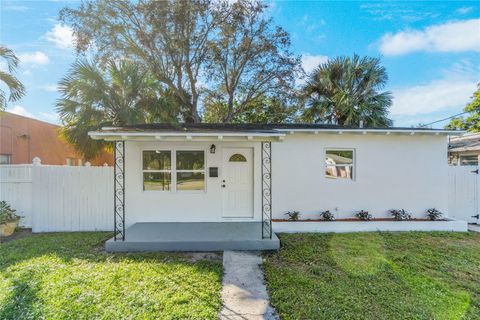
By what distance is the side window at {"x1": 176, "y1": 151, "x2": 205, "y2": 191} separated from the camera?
6969mm

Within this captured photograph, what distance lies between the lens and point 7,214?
21.2 ft

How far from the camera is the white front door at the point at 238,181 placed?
7.05m

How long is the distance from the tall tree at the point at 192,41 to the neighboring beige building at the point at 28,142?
455cm

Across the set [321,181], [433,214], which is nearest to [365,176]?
[321,181]

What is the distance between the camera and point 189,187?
6.98 metres

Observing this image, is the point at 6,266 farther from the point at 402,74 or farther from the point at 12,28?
the point at 402,74

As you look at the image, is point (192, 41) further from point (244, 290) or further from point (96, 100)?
point (244, 290)

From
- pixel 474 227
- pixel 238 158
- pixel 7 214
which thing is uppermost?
pixel 238 158

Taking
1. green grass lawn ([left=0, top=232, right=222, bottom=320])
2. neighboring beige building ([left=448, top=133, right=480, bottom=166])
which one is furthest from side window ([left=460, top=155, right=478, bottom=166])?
green grass lawn ([left=0, top=232, right=222, bottom=320])

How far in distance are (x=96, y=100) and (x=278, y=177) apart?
6.95 meters

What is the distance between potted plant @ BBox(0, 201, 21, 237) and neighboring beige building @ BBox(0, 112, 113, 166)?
302 cm

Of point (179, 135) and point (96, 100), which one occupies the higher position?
point (96, 100)

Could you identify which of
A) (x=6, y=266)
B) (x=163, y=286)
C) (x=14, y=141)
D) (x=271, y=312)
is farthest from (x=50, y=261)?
(x=14, y=141)

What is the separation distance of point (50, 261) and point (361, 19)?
13.5 metres
